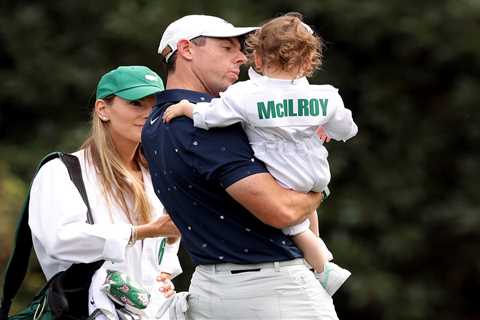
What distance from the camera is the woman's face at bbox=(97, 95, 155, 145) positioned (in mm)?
4309

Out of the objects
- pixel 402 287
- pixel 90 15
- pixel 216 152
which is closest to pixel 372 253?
pixel 402 287

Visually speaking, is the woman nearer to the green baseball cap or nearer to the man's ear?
the green baseball cap

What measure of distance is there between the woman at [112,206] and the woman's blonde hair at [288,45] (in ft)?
2.41

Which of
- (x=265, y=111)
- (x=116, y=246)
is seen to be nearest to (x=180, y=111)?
(x=265, y=111)

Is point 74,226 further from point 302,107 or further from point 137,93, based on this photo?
point 302,107

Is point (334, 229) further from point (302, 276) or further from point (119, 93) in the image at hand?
point (302, 276)

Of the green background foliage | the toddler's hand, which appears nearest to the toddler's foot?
the toddler's hand

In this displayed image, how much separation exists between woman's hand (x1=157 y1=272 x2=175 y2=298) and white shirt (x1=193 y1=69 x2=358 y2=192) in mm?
877

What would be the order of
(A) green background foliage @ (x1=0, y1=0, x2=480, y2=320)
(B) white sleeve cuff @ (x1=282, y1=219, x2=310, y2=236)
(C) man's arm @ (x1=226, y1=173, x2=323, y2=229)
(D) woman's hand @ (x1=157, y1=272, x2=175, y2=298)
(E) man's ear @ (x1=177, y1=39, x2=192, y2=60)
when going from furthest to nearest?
(A) green background foliage @ (x1=0, y1=0, x2=480, y2=320) → (D) woman's hand @ (x1=157, y1=272, x2=175, y2=298) → (E) man's ear @ (x1=177, y1=39, x2=192, y2=60) → (B) white sleeve cuff @ (x1=282, y1=219, x2=310, y2=236) → (C) man's arm @ (x1=226, y1=173, x2=323, y2=229)

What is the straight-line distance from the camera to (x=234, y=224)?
3.54 metres

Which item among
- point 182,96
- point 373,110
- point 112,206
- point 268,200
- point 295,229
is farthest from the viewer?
point 373,110

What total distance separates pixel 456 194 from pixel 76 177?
22.6 ft

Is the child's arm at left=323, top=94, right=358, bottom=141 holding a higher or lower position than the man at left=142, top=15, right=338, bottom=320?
higher

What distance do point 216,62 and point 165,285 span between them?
83 centimetres
